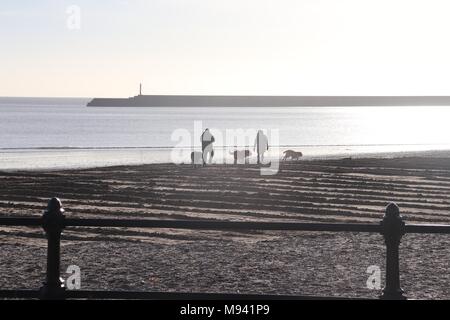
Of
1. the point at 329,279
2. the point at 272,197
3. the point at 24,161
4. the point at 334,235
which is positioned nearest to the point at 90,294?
the point at 329,279

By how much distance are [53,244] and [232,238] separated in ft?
23.2

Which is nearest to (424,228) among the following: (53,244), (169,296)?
(169,296)

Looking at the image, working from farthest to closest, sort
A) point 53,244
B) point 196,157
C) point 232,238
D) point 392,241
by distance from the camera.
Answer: point 196,157, point 232,238, point 53,244, point 392,241

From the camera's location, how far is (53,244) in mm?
5590

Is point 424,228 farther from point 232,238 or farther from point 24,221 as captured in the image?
point 232,238

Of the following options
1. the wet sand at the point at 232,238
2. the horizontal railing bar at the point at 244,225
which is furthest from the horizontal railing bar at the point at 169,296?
the wet sand at the point at 232,238

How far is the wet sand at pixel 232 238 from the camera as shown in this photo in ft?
27.4

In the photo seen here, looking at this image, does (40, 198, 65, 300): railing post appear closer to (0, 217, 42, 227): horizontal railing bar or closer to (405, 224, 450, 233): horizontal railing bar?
(0, 217, 42, 227): horizontal railing bar

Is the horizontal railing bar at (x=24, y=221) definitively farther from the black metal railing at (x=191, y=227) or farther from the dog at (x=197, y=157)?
the dog at (x=197, y=157)

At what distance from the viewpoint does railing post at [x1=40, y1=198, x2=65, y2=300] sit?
18.1 ft

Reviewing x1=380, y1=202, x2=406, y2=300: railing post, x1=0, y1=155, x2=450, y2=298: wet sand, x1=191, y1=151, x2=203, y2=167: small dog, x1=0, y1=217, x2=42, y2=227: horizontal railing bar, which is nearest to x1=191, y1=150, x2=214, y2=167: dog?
x1=191, y1=151, x2=203, y2=167: small dog

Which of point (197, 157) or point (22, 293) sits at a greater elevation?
point (197, 157)
